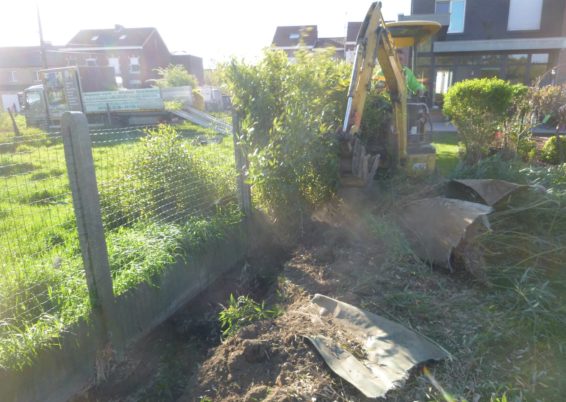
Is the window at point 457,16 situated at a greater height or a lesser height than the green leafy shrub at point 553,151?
greater

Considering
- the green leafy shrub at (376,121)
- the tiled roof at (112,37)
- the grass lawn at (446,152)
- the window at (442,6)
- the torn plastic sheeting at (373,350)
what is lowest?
the grass lawn at (446,152)

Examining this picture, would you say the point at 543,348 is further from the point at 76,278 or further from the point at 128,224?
the point at 128,224

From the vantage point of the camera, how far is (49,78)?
22.1 m

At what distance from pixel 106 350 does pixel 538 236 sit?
4265mm

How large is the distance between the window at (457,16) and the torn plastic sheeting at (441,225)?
A: 736 inches

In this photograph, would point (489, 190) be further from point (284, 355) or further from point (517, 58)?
point (517, 58)

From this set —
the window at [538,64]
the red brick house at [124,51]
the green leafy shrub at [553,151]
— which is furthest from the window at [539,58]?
the red brick house at [124,51]

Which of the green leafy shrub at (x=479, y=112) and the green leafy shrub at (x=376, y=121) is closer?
the green leafy shrub at (x=376, y=121)

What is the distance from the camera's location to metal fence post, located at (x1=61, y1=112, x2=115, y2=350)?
335cm

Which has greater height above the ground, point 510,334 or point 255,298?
point 510,334

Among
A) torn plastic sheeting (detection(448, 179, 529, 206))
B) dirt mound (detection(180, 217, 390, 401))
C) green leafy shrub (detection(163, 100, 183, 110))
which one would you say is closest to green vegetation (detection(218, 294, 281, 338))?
dirt mound (detection(180, 217, 390, 401))

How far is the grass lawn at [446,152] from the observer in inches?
369

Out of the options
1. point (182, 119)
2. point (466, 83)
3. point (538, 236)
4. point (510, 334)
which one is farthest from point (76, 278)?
point (182, 119)

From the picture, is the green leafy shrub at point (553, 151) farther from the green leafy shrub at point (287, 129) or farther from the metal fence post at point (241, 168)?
the metal fence post at point (241, 168)
